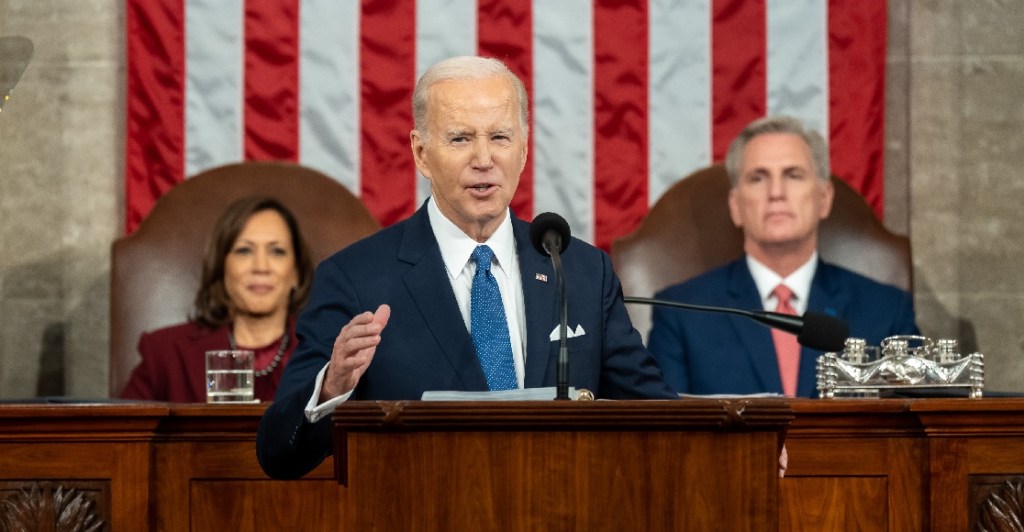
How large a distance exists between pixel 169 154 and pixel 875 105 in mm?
2619

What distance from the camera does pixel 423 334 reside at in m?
2.94

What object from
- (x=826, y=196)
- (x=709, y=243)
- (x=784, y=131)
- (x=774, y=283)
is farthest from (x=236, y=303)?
(x=826, y=196)

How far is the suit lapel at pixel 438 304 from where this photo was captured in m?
2.90

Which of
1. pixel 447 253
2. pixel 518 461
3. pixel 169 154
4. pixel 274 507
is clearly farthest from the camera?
pixel 169 154

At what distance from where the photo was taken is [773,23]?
576 cm

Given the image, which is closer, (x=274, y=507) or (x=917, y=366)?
(x=274, y=507)

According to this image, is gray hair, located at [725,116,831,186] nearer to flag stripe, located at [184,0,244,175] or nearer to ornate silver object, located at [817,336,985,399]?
ornate silver object, located at [817,336,985,399]

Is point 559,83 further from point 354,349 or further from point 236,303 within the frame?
point 354,349

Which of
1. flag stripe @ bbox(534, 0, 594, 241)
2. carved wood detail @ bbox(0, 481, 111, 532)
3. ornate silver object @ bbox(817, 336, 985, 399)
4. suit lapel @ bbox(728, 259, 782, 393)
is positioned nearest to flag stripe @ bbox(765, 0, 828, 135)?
flag stripe @ bbox(534, 0, 594, 241)

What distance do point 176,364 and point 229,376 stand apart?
3.42 feet

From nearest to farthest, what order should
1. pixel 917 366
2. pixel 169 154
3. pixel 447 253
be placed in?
pixel 447 253 < pixel 917 366 < pixel 169 154

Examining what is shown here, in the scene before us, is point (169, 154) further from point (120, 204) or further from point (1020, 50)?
point (1020, 50)

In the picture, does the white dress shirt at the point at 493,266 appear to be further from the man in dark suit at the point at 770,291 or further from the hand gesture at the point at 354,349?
the man in dark suit at the point at 770,291

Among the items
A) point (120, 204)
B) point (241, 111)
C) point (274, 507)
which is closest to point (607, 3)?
point (241, 111)
